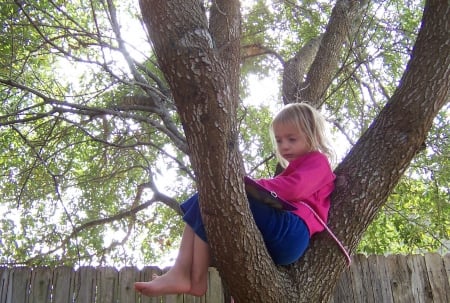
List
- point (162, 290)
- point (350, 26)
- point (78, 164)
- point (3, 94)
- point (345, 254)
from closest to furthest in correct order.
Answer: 1. point (162, 290)
2. point (345, 254)
3. point (350, 26)
4. point (3, 94)
5. point (78, 164)

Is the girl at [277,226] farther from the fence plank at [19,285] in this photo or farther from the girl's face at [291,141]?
the fence plank at [19,285]

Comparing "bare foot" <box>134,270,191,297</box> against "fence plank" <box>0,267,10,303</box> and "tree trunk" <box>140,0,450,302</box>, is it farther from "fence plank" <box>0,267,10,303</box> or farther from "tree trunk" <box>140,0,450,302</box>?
"fence plank" <box>0,267,10,303</box>

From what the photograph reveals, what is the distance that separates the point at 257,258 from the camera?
79.0 inches

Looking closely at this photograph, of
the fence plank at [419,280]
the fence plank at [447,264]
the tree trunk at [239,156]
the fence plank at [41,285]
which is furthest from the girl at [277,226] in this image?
the fence plank at [447,264]

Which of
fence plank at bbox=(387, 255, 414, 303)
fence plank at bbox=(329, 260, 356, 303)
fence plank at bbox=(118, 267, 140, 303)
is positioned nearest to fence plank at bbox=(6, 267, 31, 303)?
fence plank at bbox=(118, 267, 140, 303)

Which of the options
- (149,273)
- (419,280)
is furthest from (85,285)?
(419,280)

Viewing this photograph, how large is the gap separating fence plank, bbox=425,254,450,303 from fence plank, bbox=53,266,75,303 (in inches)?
98.4

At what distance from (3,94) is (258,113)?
2728 millimetres

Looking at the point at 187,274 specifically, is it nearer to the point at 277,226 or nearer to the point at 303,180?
the point at 277,226

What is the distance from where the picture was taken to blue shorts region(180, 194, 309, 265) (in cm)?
216

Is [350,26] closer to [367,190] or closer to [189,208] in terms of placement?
[367,190]

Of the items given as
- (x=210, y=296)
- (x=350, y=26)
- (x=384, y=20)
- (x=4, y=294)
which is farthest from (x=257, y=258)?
(x=384, y=20)

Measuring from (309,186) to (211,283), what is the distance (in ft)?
4.68

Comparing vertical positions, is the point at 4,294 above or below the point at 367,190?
below
